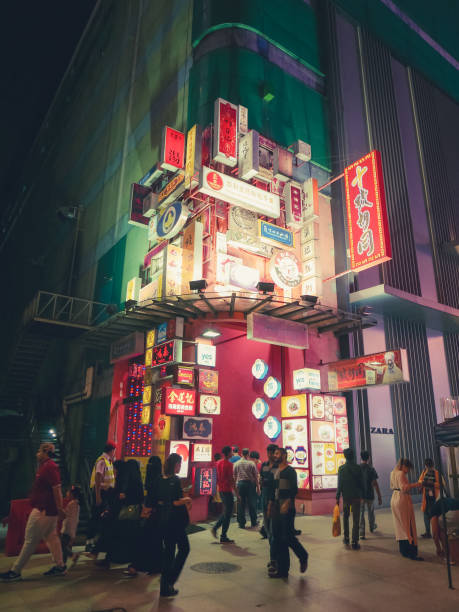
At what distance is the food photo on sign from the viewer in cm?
1269

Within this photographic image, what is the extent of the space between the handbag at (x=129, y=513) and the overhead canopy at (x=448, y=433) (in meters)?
5.29

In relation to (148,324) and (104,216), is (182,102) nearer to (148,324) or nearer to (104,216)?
(104,216)

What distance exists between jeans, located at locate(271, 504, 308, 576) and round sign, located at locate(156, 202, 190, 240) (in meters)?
10.3

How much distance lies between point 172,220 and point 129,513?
10.00m

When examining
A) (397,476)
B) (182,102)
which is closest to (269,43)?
(182,102)

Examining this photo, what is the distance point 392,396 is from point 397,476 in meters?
8.32

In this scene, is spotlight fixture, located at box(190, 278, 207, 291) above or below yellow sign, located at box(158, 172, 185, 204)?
below

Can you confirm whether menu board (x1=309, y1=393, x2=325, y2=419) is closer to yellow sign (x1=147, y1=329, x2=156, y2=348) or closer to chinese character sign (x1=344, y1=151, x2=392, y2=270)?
chinese character sign (x1=344, y1=151, x2=392, y2=270)

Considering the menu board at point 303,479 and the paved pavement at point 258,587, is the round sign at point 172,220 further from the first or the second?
the paved pavement at point 258,587

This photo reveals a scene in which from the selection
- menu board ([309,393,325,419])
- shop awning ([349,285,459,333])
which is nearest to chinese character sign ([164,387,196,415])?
menu board ([309,393,325,419])

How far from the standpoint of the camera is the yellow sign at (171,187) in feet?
50.9

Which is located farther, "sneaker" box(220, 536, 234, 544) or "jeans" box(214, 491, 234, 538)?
"jeans" box(214, 491, 234, 538)

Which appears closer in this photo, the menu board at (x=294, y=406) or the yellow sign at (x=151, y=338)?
the menu board at (x=294, y=406)

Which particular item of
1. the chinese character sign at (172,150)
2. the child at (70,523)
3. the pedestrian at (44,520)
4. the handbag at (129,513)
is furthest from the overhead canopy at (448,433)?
the chinese character sign at (172,150)
